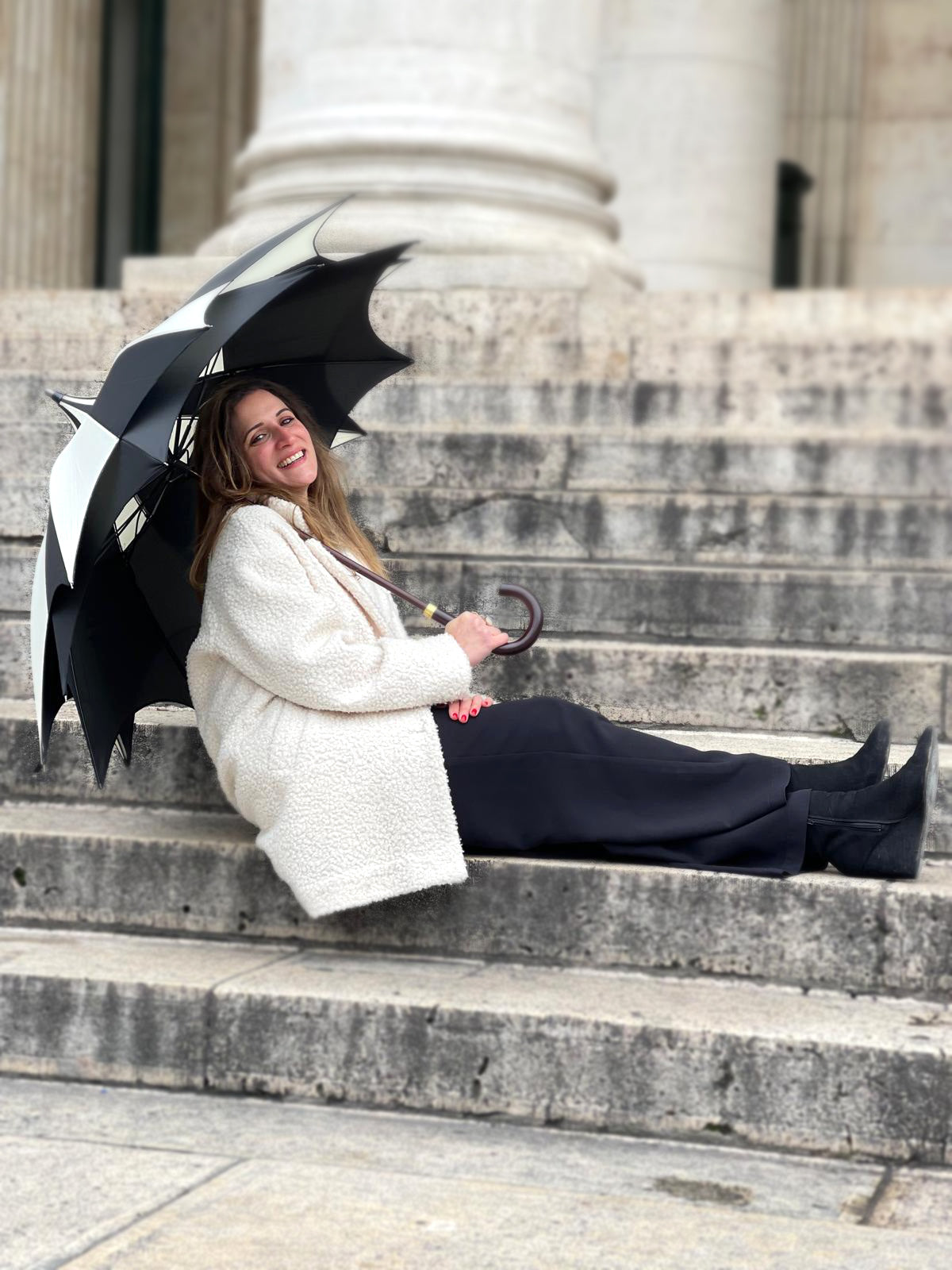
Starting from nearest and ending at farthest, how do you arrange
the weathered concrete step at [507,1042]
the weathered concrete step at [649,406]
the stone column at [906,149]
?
the weathered concrete step at [507,1042] < the weathered concrete step at [649,406] < the stone column at [906,149]

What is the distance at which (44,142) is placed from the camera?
1100 cm

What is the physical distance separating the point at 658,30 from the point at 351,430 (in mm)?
6921

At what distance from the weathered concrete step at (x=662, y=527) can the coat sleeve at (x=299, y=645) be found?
5.65 feet

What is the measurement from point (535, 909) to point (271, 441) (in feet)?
3.84

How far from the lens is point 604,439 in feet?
19.5

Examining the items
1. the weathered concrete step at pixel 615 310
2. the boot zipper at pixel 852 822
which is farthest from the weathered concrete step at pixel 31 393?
the boot zipper at pixel 852 822

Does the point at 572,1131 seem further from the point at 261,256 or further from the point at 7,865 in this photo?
the point at 261,256

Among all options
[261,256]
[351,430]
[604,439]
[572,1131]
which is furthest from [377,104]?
[572,1131]

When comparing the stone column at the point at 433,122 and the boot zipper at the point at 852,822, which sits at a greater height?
the stone column at the point at 433,122

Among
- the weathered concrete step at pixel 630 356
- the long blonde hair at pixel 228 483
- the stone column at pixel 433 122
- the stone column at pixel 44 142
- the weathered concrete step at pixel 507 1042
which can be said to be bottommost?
the weathered concrete step at pixel 507 1042

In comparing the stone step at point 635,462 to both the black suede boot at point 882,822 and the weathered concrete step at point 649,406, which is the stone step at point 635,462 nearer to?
the weathered concrete step at point 649,406

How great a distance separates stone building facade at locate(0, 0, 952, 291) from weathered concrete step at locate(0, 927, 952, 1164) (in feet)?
14.0

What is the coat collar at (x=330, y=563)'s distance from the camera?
3.82m

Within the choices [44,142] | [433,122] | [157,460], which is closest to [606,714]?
[157,460]
